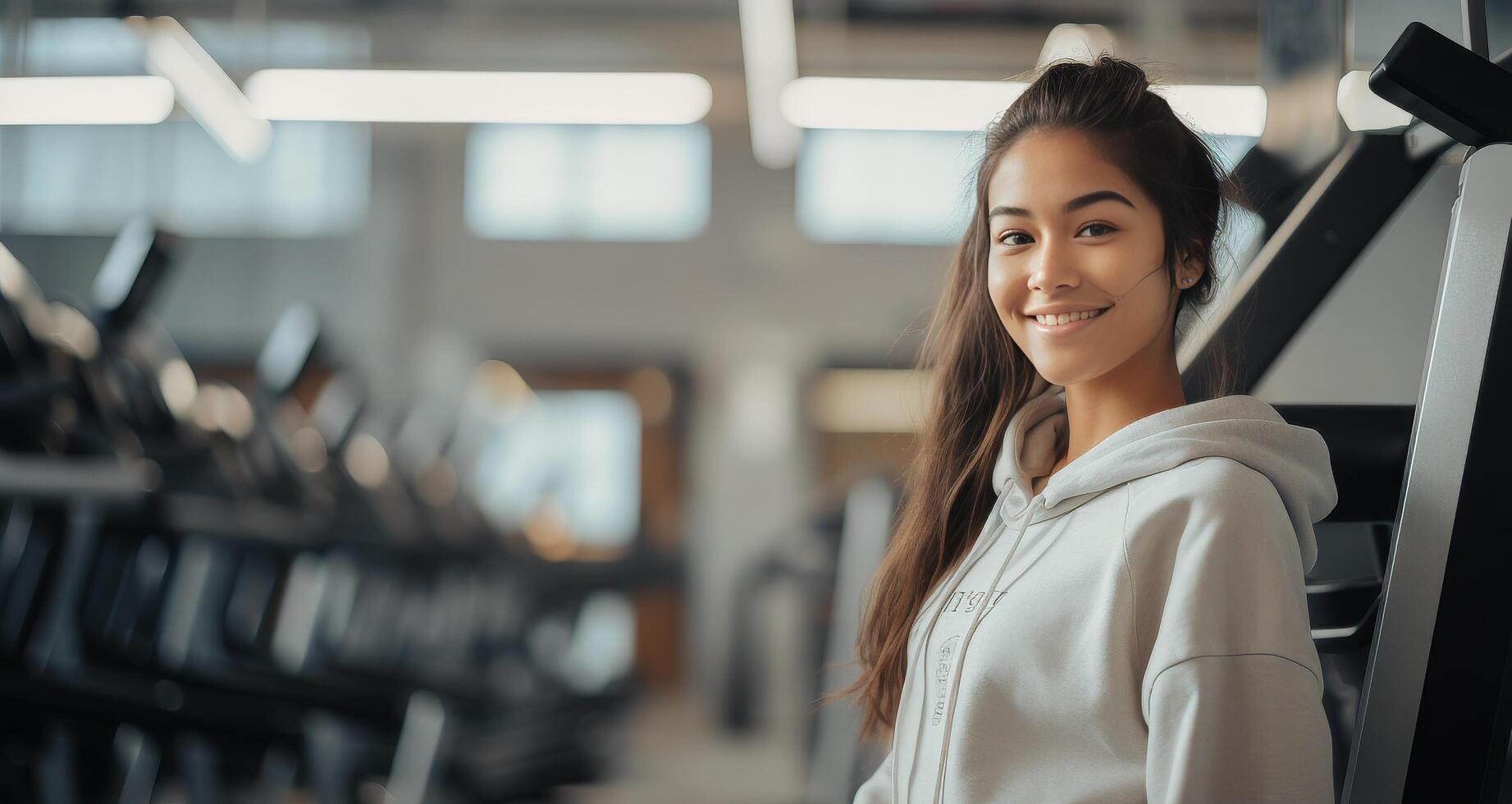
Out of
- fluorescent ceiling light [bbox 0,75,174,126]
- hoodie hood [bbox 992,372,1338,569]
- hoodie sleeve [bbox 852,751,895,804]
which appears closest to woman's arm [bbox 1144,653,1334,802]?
hoodie hood [bbox 992,372,1338,569]

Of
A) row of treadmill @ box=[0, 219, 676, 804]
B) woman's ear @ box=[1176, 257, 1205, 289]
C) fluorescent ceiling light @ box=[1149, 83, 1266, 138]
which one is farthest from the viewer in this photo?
row of treadmill @ box=[0, 219, 676, 804]

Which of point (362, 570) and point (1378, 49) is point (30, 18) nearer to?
point (362, 570)

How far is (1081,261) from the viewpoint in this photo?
90 centimetres

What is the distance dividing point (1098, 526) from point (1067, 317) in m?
0.17

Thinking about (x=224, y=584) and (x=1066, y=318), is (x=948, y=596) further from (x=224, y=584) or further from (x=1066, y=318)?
(x=224, y=584)

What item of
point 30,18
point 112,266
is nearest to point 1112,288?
point 112,266

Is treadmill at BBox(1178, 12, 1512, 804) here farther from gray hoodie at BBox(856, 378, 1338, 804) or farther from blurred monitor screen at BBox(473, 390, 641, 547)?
blurred monitor screen at BBox(473, 390, 641, 547)

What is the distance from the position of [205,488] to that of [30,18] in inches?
120

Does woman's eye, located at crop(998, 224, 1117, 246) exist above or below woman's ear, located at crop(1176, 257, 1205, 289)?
above

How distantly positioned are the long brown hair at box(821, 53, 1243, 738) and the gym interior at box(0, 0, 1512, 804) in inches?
3.7

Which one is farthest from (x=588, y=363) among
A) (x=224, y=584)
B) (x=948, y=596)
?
(x=948, y=596)

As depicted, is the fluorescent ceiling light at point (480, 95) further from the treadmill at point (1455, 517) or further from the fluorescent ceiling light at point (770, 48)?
the treadmill at point (1455, 517)

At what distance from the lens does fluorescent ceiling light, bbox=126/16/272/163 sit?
141 inches

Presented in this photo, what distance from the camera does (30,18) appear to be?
4730 millimetres
